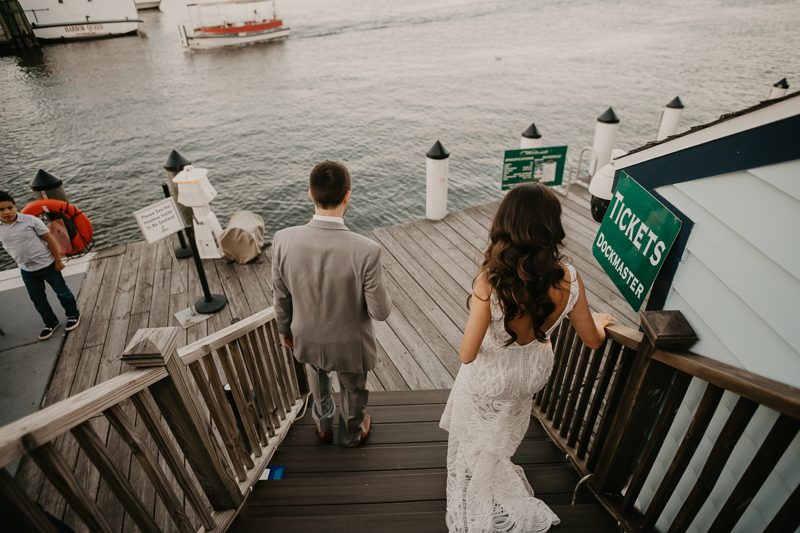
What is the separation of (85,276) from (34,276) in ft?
4.35

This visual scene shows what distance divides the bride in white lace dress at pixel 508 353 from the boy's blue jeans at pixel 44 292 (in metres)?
4.51

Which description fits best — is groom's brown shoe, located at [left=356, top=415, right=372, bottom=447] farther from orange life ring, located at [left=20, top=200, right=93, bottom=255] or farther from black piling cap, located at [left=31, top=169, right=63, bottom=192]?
black piling cap, located at [left=31, top=169, right=63, bottom=192]

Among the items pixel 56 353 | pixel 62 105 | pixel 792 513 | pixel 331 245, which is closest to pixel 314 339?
pixel 331 245

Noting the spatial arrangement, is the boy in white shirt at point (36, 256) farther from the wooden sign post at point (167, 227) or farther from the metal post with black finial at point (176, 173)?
the metal post with black finial at point (176, 173)

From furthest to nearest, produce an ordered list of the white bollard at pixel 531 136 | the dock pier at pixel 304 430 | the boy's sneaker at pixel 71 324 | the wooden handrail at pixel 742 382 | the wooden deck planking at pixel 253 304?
the white bollard at pixel 531 136, the boy's sneaker at pixel 71 324, the wooden deck planking at pixel 253 304, the dock pier at pixel 304 430, the wooden handrail at pixel 742 382

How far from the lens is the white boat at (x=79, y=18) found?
110 feet

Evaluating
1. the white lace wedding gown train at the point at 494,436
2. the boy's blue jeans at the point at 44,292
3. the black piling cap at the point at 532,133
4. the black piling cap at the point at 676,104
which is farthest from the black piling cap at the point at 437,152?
the black piling cap at the point at 676,104

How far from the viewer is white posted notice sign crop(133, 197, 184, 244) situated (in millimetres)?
4309

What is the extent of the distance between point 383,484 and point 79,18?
4881 cm

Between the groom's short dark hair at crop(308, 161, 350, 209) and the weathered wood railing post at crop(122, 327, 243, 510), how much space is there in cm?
91

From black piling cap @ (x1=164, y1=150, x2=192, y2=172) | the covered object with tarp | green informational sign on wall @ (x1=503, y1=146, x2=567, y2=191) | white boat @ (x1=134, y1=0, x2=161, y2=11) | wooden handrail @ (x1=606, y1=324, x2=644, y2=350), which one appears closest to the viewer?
wooden handrail @ (x1=606, y1=324, x2=644, y2=350)

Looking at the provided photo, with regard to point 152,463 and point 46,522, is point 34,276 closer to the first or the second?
point 152,463

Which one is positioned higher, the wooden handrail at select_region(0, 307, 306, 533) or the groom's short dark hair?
the groom's short dark hair

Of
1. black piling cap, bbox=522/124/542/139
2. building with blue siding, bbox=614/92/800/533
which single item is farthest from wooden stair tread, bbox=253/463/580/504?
black piling cap, bbox=522/124/542/139
